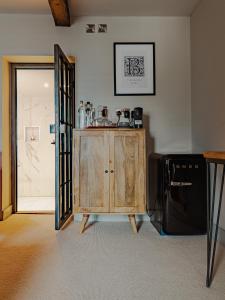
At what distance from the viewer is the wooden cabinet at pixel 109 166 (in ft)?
8.58

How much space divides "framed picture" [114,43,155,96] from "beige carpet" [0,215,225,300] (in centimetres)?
158

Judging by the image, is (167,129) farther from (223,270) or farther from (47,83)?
(47,83)

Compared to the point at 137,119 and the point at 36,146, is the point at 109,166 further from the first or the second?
the point at 36,146

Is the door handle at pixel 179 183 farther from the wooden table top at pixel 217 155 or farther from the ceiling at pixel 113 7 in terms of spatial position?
the ceiling at pixel 113 7

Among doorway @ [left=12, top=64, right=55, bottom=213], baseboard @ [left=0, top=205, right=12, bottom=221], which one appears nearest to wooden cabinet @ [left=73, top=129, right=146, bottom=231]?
baseboard @ [left=0, top=205, right=12, bottom=221]

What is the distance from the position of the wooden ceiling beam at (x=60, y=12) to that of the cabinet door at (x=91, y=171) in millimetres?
1263

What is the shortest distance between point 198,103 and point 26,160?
2.96 meters

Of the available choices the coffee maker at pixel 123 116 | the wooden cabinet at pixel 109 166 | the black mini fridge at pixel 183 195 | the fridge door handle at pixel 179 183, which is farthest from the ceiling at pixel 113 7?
the fridge door handle at pixel 179 183

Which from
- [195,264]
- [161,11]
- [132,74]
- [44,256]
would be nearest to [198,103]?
[132,74]

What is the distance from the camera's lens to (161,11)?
303cm

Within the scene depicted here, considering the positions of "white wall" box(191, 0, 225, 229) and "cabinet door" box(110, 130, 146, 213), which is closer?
"white wall" box(191, 0, 225, 229)

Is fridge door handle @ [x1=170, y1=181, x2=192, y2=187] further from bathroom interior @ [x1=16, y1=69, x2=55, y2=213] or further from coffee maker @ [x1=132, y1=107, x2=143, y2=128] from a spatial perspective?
bathroom interior @ [x1=16, y1=69, x2=55, y2=213]

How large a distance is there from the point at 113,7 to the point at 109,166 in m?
1.74

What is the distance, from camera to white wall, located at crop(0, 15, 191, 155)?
311 centimetres
